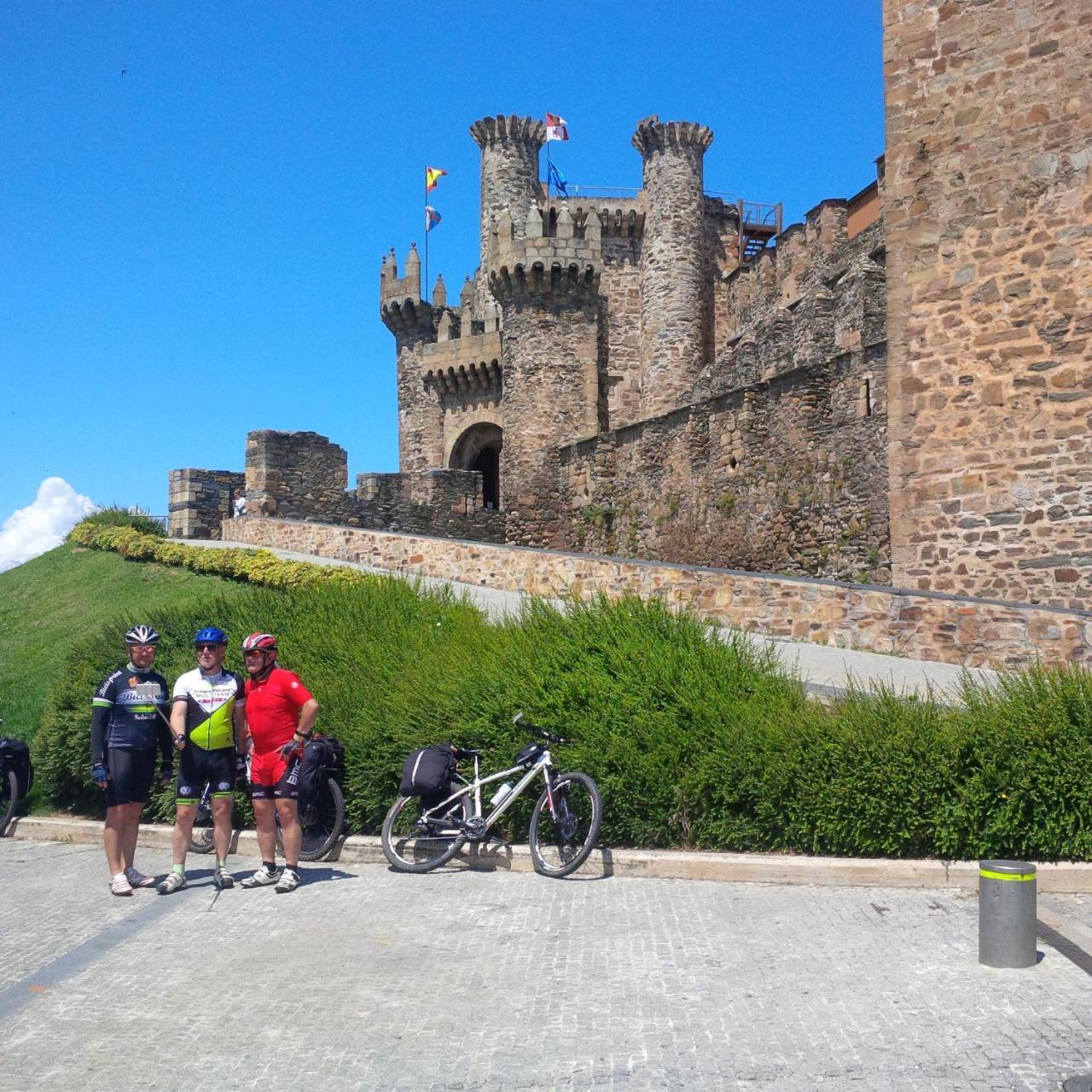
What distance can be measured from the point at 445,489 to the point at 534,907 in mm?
23586

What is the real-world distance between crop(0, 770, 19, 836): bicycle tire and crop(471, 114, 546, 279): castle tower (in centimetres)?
3444

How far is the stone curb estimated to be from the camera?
714 centimetres

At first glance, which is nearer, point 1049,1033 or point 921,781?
point 1049,1033

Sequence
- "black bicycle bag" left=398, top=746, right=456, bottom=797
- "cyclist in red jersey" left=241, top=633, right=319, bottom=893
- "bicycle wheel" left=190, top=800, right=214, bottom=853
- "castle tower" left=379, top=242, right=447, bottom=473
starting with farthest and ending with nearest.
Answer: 1. "castle tower" left=379, top=242, right=447, bottom=473
2. "bicycle wheel" left=190, top=800, right=214, bottom=853
3. "black bicycle bag" left=398, top=746, right=456, bottom=797
4. "cyclist in red jersey" left=241, top=633, right=319, bottom=893

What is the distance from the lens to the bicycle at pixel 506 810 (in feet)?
26.0

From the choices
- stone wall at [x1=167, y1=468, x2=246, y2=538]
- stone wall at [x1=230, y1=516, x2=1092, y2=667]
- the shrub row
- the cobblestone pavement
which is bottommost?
the cobblestone pavement

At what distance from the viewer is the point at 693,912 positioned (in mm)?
6910

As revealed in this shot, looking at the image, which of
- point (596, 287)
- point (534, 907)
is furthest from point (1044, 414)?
point (596, 287)

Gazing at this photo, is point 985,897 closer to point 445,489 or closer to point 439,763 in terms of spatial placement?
point 439,763

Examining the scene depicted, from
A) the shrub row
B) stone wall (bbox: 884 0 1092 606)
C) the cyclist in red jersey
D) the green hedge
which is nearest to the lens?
the green hedge

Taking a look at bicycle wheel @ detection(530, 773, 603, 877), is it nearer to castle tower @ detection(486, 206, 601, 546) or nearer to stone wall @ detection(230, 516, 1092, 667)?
stone wall @ detection(230, 516, 1092, 667)

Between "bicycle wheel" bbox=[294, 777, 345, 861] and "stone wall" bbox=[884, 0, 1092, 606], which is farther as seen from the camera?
"stone wall" bbox=[884, 0, 1092, 606]

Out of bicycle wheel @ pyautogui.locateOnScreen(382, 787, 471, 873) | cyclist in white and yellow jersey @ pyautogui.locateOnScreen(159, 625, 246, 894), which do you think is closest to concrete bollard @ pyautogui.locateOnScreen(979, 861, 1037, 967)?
bicycle wheel @ pyautogui.locateOnScreen(382, 787, 471, 873)

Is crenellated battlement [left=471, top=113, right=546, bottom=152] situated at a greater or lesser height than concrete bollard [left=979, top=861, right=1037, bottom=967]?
greater
